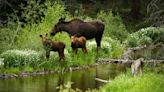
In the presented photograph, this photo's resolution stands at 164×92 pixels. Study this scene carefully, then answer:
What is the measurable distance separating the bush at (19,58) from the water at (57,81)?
1563 millimetres

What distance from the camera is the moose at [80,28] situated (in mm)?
27062

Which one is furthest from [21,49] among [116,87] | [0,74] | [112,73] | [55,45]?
[116,87]

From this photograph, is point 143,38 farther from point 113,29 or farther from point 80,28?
point 80,28

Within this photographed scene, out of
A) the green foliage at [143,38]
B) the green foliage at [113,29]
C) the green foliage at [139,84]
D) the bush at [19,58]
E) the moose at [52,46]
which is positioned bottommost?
the green foliage at [139,84]

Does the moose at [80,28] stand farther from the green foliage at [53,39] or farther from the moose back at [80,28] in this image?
the green foliage at [53,39]

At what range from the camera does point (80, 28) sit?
2833 centimetres

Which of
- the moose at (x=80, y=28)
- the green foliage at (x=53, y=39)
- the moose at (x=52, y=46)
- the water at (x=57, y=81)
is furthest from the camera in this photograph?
the moose at (x=80, y=28)

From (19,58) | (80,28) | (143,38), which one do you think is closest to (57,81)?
(19,58)

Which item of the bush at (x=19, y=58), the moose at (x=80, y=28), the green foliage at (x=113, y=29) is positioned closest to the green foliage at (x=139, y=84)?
the bush at (x=19, y=58)

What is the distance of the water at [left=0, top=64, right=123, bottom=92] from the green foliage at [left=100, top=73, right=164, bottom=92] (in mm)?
2301

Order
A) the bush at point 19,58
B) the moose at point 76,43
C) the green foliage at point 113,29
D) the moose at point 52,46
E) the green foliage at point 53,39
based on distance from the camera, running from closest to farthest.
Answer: the bush at point 19,58 → the green foliage at point 53,39 → the moose at point 52,46 → the moose at point 76,43 → the green foliage at point 113,29

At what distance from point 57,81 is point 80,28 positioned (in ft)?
27.5

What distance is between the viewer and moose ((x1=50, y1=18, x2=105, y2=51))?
27062 mm

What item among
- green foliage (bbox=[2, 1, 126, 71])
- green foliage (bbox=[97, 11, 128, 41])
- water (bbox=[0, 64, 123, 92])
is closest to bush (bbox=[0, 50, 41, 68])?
green foliage (bbox=[2, 1, 126, 71])
